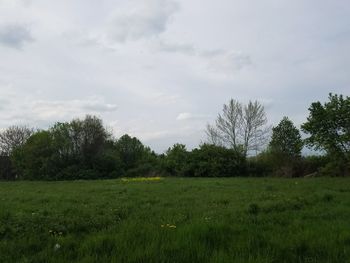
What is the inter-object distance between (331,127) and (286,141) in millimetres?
11376

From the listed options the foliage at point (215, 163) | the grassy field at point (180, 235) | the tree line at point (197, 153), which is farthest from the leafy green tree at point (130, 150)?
the grassy field at point (180, 235)

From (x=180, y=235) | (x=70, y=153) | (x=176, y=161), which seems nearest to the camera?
(x=180, y=235)

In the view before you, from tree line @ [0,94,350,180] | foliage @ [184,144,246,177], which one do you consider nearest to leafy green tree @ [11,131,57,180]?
tree line @ [0,94,350,180]

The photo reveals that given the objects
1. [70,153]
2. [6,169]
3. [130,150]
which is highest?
[130,150]

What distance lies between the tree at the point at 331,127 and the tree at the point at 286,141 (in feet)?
31.4

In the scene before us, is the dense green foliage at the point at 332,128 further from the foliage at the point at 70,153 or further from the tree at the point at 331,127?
the foliage at the point at 70,153

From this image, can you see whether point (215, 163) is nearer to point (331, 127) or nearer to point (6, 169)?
point (331, 127)

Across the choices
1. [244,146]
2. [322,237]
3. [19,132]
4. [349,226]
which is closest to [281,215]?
[349,226]

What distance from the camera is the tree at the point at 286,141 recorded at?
4631cm

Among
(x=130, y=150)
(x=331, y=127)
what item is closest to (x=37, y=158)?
(x=130, y=150)

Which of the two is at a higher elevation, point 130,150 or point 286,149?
point 130,150

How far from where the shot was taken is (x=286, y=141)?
4703cm

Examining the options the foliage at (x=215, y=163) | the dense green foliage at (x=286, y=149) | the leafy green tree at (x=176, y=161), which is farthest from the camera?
the leafy green tree at (x=176, y=161)

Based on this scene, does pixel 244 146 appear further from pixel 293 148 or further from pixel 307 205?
pixel 307 205
